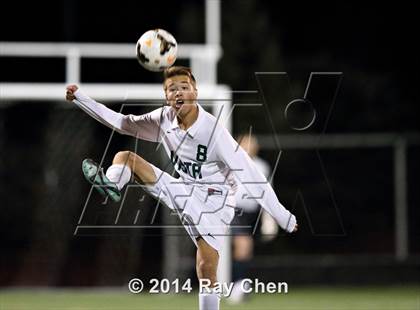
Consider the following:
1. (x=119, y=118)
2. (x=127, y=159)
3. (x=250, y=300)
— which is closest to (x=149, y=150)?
(x=250, y=300)

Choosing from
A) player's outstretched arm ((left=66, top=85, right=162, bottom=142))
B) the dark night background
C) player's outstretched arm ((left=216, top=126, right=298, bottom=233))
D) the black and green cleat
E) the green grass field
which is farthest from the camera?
the dark night background

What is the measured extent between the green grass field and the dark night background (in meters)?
0.66

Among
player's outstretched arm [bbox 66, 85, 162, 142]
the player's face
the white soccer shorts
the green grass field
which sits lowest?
the white soccer shorts

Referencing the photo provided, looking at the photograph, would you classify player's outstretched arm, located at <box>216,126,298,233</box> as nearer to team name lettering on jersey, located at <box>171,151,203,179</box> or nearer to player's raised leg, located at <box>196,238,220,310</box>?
team name lettering on jersey, located at <box>171,151,203,179</box>

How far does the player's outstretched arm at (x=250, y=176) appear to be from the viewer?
7043 millimetres

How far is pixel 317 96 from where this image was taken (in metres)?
21.2

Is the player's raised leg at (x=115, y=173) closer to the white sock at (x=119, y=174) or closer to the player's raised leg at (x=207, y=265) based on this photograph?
the white sock at (x=119, y=174)

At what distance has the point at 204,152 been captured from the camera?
7.21 metres

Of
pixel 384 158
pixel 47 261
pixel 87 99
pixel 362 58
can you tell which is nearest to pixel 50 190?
pixel 47 261

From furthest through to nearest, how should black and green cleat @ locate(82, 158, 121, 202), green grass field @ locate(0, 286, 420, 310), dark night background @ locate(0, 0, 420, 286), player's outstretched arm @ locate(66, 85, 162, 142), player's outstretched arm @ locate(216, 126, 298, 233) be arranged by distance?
dark night background @ locate(0, 0, 420, 286)
green grass field @ locate(0, 286, 420, 310)
player's outstretched arm @ locate(66, 85, 162, 142)
black and green cleat @ locate(82, 158, 121, 202)
player's outstretched arm @ locate(216, 126, 298, 233)

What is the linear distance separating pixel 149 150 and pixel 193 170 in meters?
5.88

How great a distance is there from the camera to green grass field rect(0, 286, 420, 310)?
434 inches

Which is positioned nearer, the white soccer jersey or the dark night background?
the white soccer jersey

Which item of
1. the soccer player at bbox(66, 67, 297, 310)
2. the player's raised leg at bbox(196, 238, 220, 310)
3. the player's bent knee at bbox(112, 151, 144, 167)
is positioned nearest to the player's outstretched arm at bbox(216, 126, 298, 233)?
the soccer player at bbox(66, 67, 297, 310)
